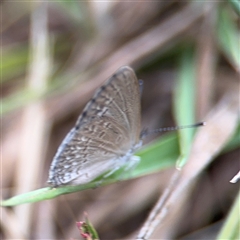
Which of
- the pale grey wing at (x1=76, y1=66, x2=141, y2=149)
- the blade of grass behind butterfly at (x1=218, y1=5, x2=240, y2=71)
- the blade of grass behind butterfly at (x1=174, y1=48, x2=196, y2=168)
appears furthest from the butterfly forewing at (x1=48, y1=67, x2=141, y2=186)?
the blade of grass behind butterfly at (x1=218, y1=5, x2=240, y2=71)

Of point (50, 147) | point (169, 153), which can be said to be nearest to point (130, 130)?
point (169, 153)

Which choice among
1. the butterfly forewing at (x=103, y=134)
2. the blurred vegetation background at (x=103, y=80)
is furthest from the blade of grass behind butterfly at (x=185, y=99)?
the butterfly forewing at (x=103, y=134)

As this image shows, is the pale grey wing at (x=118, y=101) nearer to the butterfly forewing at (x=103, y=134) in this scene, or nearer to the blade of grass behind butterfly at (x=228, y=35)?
the butterfly forewing at (x=103, y=134)

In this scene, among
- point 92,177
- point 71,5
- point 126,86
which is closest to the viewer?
point 126,86

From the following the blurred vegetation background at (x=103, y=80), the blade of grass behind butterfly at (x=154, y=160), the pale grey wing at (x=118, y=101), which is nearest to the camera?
the pale grey wing at (x=118, y=101)

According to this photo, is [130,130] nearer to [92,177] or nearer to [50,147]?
[92,177]
